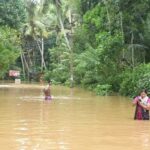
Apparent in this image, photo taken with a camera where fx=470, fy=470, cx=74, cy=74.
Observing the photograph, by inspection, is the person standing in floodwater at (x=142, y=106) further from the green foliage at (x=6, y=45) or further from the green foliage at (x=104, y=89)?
the green foliage at (x=6, y=45)

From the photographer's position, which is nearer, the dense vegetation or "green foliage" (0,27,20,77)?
the dense vegetation

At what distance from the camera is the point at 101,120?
1584cm

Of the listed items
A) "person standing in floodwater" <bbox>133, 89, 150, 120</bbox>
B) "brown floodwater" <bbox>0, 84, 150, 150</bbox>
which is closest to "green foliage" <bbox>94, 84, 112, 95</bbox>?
"brown floodwater" <bbox>0, 84, 150, 150</bbox>

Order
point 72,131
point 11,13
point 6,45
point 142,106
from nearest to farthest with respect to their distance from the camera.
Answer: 1. point 72,131
2. point 142,106
3. point 11,13
4. point 6,45

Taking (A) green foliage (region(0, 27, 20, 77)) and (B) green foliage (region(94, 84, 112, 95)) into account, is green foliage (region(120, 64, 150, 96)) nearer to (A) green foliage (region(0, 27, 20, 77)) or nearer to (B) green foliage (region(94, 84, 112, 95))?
(B) green foliage (region(94, 84, 112, 95))

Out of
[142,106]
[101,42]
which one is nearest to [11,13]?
[101,42]

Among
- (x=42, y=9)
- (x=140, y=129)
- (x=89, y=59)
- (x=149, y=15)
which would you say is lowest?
(x=140, y=129)

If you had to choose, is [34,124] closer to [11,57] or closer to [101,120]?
[101,120]

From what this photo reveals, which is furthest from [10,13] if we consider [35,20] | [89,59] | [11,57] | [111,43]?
[35,20]

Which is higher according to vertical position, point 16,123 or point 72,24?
point 72,24

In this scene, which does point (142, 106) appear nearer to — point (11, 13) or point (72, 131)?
point (72, 131)

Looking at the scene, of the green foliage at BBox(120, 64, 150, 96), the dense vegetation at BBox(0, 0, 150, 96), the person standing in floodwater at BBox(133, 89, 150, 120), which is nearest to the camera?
the person standing in floodwater at BBox(133, 89, 150, 120)

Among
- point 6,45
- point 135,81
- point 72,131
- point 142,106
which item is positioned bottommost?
point 72,131

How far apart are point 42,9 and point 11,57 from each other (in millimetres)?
7125
